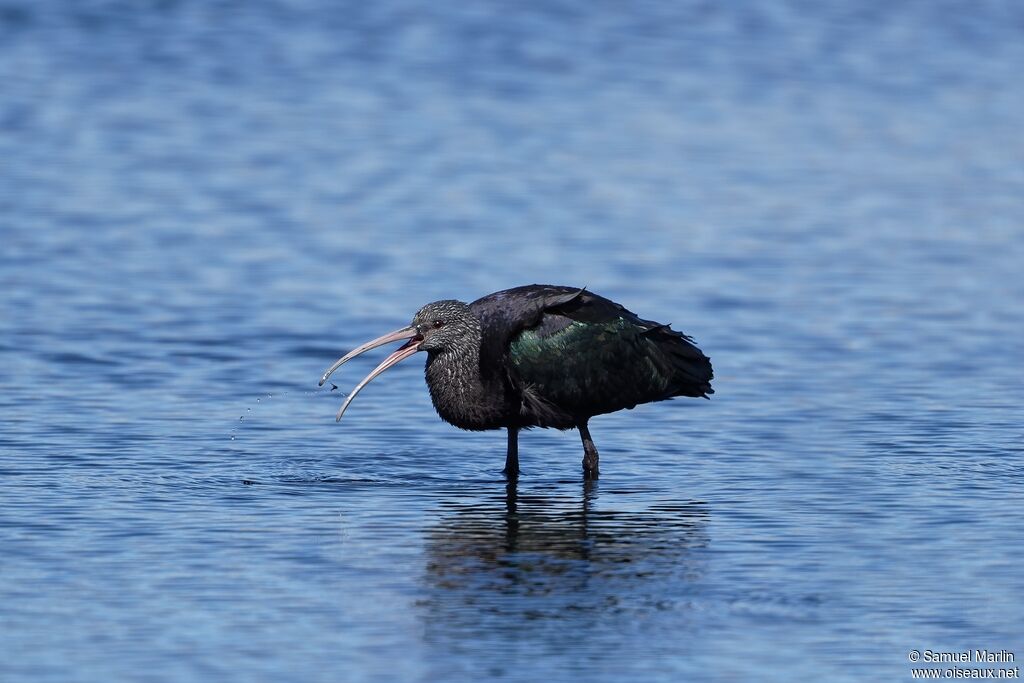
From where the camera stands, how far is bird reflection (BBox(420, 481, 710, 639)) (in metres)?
9.32

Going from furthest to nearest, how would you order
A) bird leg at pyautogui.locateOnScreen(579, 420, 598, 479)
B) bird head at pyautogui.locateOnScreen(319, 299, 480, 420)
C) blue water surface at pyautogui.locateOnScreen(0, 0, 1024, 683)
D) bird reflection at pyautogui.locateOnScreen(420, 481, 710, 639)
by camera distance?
bird leg at pyautogui.locateOnScreen(579, 420, 598, 479)
bird head at pyautogui.locateOnScreen(319, 299, 480, 420)
bird reflection at pyautogui.locateOnScreen(420, 481, 710, 639)
blue water surface at pyautogui.locateOnScreen(0, 0, 1024, 683)

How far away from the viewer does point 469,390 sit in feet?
40.0

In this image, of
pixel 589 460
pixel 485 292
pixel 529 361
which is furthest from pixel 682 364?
pixel 485 292

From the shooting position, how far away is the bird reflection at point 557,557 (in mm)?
9320

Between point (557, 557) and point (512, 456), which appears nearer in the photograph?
point (557, 557)

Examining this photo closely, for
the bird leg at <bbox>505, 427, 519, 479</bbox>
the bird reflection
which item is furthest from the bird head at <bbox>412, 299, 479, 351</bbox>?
the bird reflection

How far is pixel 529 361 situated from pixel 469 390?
1.27ft

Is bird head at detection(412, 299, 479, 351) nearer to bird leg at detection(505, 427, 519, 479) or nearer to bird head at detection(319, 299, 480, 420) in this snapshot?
bird head at detection(319, 299, 480, 420)

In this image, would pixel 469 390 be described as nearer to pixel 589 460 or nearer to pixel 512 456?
pixel 512 456

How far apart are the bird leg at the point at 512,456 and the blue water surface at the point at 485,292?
331 millimetres

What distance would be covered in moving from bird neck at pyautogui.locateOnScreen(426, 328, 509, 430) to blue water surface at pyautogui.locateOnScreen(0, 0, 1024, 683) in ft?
1.42

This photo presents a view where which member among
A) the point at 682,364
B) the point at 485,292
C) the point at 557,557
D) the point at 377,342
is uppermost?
the point at 377,342

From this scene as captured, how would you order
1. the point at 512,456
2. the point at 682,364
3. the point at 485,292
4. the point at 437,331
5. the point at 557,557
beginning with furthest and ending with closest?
1. the point at 485,292
2. the point at 682,364
3. the point at 512,456
4. the point at 437,331
5. the point at 557,557

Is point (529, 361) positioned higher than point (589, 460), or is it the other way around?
point (529, 361)
